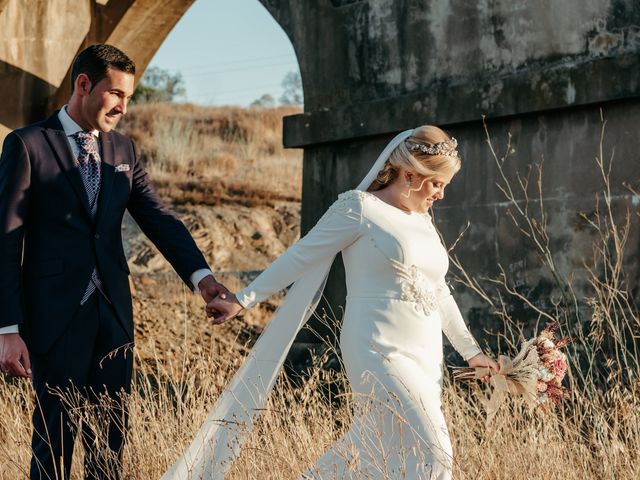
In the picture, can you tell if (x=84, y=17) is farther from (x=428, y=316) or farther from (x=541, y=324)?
(x=428, y=316)

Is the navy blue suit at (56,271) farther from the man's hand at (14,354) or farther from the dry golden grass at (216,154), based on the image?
the dry golden grass at (216,154)

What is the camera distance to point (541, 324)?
6.54 m

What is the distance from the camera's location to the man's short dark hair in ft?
14.0

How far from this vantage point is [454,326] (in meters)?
4.43

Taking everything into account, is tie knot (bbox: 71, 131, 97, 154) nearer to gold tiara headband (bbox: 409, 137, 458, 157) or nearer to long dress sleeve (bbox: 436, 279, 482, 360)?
gold tiara headband (bbox: 409, 137, 458, 157)

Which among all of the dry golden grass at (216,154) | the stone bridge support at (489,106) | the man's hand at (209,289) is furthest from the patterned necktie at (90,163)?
the dry golden grass at (216,154)

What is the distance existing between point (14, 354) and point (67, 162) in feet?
2.62

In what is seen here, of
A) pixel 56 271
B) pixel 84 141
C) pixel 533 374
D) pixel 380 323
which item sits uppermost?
pixel 84 141

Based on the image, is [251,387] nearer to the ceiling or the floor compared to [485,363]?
nearer to the floor

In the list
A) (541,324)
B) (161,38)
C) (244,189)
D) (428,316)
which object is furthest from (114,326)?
(244,189)

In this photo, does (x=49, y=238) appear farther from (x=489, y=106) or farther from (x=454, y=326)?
(x=489, y=106)

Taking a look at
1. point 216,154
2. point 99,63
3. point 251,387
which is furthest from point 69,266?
point 216,154

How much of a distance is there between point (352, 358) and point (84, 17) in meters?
5.72

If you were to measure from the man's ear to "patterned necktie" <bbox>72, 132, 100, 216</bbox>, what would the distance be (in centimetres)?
19
